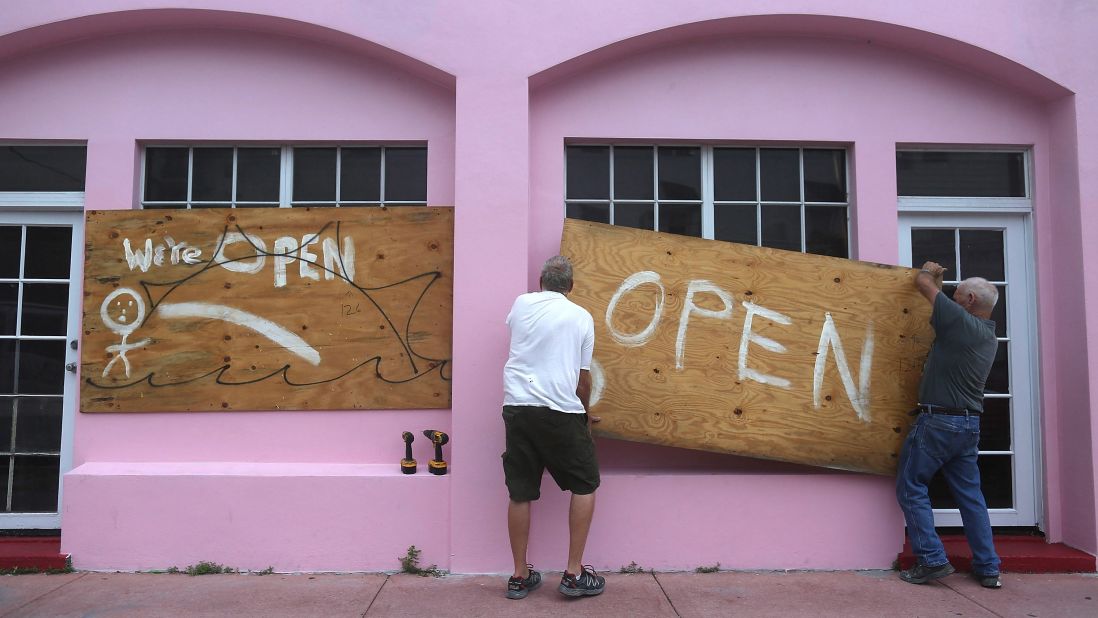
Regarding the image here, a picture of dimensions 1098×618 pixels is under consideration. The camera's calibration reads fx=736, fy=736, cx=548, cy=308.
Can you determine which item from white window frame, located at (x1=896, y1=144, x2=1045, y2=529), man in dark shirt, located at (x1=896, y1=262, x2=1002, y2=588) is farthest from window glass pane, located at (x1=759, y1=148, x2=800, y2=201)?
man in dark shirt, located at (x1=896, y1=262, x2=1002, y2=588)

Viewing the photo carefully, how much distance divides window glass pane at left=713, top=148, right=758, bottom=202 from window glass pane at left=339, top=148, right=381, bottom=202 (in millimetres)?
2335

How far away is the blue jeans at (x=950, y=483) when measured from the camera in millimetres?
4359

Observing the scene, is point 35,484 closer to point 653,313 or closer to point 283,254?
point 283,254

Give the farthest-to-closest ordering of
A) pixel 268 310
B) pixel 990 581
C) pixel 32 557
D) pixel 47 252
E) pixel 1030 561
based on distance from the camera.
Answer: pixel 47 252 < pixel 268 310 < pixel 1030 561 < pixel 32 557 < pixel 990 581

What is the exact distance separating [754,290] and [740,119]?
3.99 ft

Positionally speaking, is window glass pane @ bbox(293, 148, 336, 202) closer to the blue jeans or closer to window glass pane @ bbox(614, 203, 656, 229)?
window glass pane @ bbox(614, 203, 656, 229)

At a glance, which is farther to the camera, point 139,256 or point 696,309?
point 139,256

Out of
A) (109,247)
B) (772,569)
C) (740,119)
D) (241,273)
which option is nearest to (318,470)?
(241,273)

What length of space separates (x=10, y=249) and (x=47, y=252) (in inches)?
10.1

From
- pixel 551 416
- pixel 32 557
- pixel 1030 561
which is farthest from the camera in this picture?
pixel 1030 561

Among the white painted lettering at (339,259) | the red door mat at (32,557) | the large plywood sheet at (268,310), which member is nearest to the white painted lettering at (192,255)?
the large plywood sheet at (268,310)

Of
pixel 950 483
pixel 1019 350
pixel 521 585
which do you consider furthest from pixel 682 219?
pixel 521 585

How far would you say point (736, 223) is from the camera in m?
5.09

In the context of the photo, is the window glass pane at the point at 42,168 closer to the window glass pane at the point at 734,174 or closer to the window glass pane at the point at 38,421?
the window glass pane at the point at 38,421
